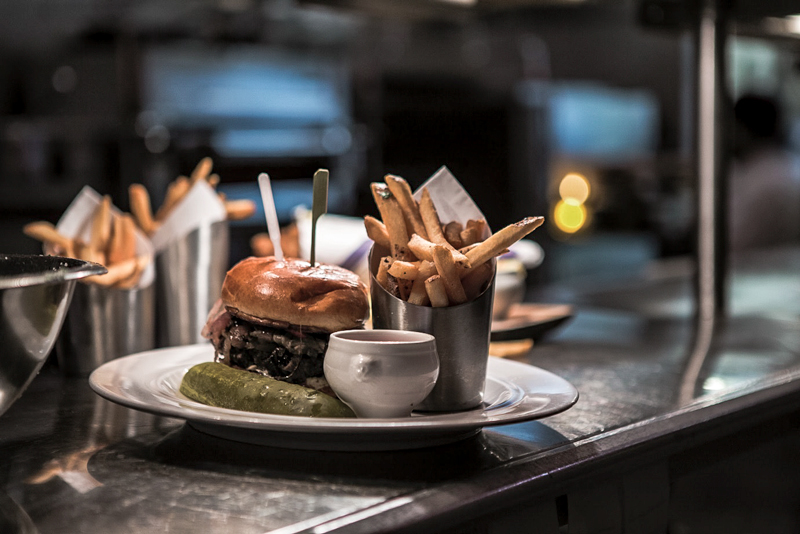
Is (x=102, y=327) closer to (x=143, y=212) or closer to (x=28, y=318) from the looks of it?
(x=143, y=212)

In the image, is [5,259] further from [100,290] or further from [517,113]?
[517,113]

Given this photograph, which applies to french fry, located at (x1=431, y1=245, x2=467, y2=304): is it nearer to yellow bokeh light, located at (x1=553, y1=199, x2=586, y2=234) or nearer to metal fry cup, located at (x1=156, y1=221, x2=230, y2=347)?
metal fry cup, located at (x1=156, y1=221, x2=230, y2=347)

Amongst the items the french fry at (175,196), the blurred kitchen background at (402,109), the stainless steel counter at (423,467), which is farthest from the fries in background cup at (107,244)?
the blurred kitchen background at (402,109)

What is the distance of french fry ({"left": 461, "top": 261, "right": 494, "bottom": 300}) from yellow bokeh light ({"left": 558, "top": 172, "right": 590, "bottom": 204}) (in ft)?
18.4

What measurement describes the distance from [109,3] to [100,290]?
2809 millimetres

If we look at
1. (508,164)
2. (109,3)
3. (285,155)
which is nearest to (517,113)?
(508,164)

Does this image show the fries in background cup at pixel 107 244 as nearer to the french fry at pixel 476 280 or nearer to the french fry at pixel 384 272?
the french fry at pixel 384 272

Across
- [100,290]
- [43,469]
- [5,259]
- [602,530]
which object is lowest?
[602,530]

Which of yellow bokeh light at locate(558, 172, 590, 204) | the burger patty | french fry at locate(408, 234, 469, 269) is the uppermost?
french fry at locate(408, 234, 469, 269)

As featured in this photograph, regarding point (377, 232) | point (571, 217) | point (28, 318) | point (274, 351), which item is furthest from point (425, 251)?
point (571, 217)

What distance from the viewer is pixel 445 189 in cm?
134

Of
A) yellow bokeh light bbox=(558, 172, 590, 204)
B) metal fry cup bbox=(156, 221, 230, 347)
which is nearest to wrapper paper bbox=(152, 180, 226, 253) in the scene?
metal fry cup bbox=(156, 221, 230, 347)

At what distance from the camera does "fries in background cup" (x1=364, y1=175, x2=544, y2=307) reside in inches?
43.3

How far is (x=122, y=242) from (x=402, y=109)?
14.1ft
